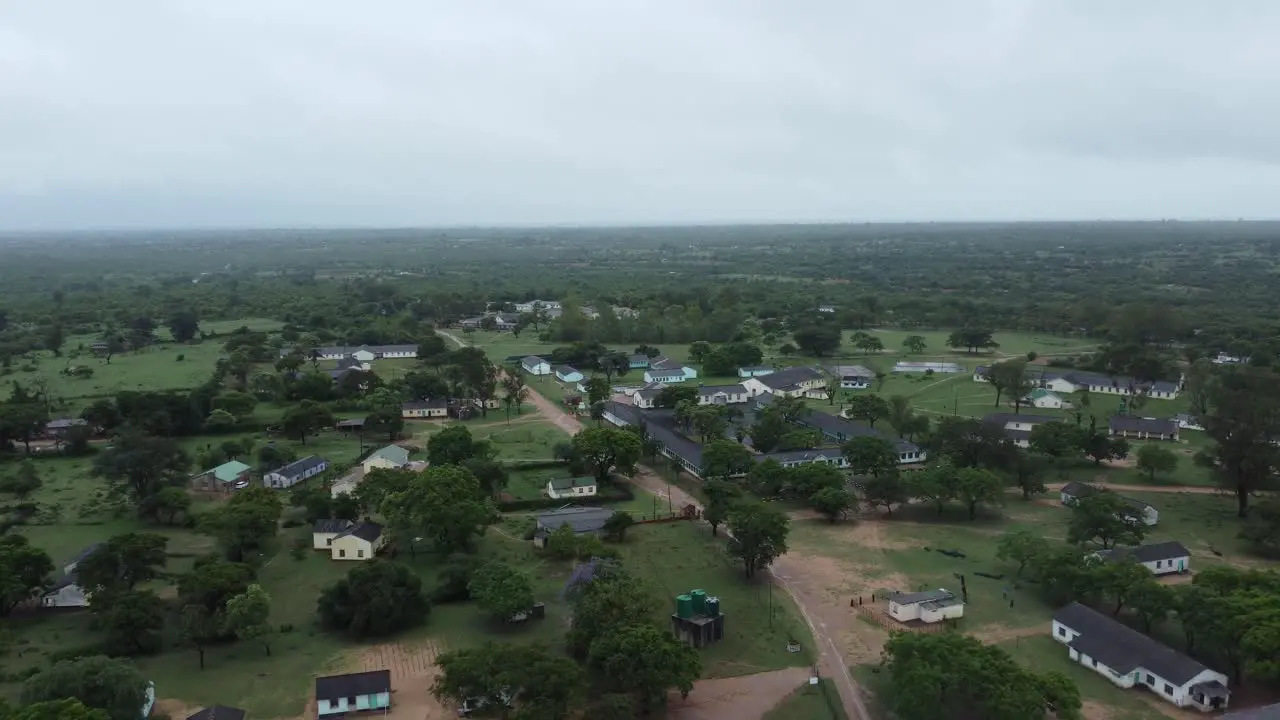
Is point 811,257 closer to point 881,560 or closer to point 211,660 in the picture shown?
point 881,560

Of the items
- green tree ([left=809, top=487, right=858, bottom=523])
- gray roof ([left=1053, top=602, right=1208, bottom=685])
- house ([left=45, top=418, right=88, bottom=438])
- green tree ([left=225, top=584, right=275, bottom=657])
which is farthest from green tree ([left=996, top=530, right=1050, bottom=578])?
house ([left=45, top=418, right=88, bottom=438])

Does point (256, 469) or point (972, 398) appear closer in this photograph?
point (256, 469)

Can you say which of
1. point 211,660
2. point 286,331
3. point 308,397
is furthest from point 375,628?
point 286,331

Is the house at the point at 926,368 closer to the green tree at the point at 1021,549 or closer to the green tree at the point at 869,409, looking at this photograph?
the green tree at the point at 869,409

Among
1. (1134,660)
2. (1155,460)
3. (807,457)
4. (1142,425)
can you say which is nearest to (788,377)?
(807,457)

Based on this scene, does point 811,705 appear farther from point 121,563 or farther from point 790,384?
point 790,384

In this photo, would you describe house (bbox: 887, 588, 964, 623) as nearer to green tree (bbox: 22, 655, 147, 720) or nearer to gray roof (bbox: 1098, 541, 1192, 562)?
gray roof (bbox: 1098, 541, 1192, 562)

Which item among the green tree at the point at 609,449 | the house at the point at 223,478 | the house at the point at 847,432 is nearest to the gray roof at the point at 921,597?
the house at the point at 847,432
